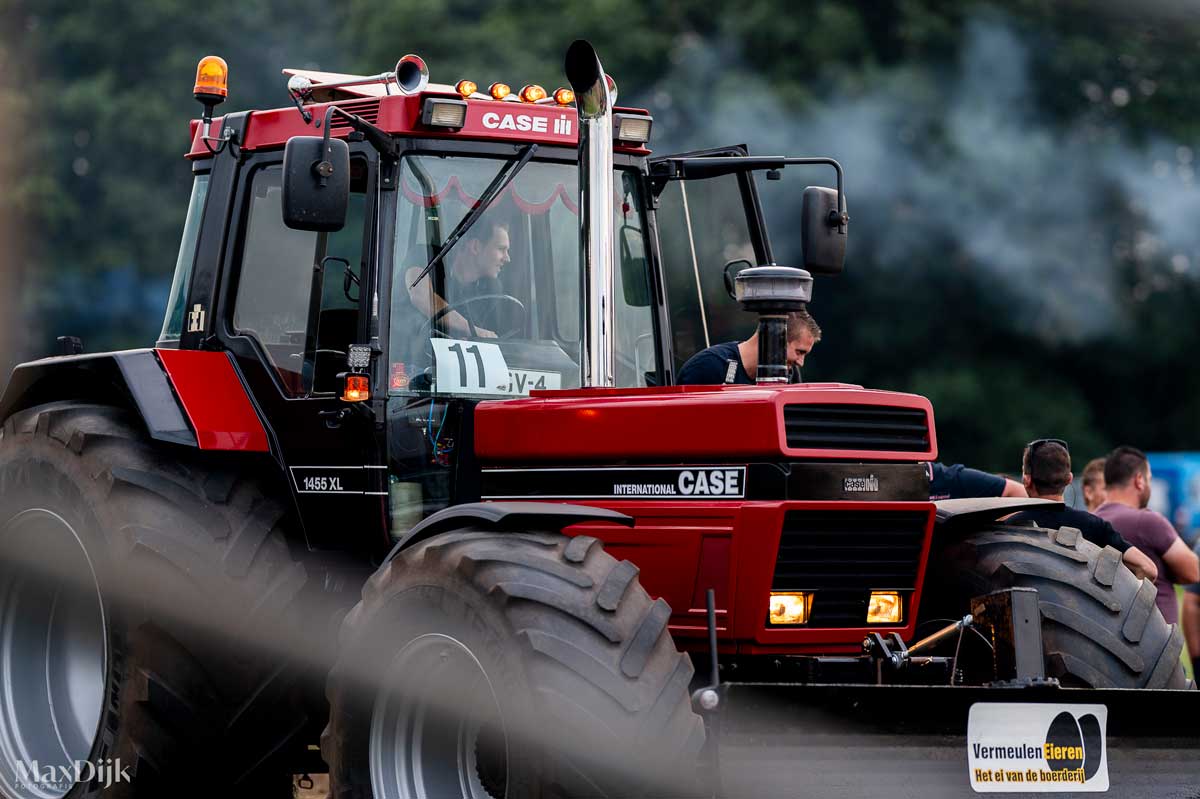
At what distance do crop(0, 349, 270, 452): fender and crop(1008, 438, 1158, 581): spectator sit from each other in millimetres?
2980

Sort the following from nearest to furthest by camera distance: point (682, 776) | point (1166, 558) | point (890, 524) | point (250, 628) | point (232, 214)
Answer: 1. point (682, 776)
2. point (890, 524)
3. point (250, 628)
4. point (232, 214)
5. point (1166, 558)

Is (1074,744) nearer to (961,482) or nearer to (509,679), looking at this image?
(509,679)

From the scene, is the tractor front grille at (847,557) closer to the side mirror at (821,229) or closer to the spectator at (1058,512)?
the spectator at (1058,512)

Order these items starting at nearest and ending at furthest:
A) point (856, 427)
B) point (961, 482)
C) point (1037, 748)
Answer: point (1037, 748) → point (856, 427) → point (961, 482)

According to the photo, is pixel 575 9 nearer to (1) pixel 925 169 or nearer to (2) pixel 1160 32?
(1) pixel 925 169

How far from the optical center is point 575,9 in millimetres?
28109

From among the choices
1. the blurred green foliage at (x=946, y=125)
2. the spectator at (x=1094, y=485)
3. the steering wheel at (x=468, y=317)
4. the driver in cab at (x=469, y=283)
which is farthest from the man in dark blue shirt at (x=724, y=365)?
the blurred green foliage at (x=946, y=125)

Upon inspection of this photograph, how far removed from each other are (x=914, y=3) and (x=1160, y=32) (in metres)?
3.26

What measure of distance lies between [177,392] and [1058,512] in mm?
3427

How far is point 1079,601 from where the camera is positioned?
6516 mm

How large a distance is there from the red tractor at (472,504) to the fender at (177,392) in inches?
0.7

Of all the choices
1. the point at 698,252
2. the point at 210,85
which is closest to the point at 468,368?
the point at 698,252

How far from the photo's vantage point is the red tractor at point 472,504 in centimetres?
574

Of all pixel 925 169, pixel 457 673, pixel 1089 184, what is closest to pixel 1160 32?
pixel 1089 184
